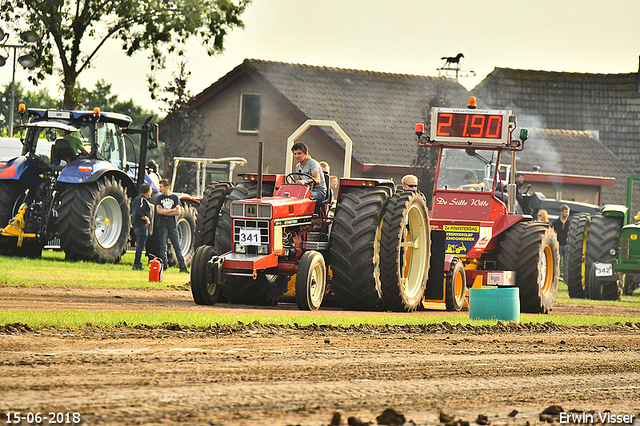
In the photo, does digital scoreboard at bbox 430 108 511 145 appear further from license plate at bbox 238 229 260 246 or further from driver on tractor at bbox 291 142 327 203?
license plate at bbox 238 229 260 246

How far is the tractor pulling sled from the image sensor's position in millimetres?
10836

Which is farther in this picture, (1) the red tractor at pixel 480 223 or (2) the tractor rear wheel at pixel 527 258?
(2) the tractor rear wheel at pixel 527 258

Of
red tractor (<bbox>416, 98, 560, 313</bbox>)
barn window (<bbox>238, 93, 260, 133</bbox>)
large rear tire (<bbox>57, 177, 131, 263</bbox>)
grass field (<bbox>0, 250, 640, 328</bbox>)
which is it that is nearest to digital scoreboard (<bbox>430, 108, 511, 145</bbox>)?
red tractor (<bbox>416, 98, 560, 313</bbox>)

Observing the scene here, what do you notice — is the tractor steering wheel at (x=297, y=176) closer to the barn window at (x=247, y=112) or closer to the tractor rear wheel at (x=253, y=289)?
the tractor rear wheel at (x=253, y=289)

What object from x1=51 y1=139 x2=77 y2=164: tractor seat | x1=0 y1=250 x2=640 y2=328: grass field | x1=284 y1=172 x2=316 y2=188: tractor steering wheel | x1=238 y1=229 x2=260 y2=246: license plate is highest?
x1=51 y1=139 x2=77 y2=164: tractor seat

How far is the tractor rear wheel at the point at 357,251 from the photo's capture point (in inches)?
433

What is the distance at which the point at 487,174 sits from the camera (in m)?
14.1

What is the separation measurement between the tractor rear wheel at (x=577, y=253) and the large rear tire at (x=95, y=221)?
8586mm

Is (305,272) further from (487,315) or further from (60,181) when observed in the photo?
(60,181)

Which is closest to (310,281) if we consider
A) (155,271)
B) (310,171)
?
(310,171)

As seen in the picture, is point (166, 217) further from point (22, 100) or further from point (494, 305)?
point (22, 100)

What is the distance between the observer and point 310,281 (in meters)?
10.7

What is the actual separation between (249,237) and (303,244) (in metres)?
0.83

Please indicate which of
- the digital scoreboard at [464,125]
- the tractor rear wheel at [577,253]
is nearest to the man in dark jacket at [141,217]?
the digital scoreboard at [464,125]
